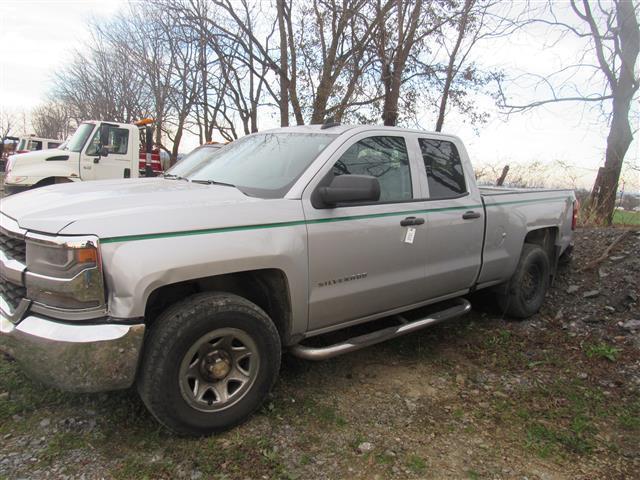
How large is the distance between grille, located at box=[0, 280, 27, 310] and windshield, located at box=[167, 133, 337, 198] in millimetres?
1413

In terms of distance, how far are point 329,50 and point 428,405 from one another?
10699mm

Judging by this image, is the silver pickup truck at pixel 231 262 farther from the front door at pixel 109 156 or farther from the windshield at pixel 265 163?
the front door at pixel 109 156

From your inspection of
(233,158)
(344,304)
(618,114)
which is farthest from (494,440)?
(618,114)

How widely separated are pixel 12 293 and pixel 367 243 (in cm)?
220

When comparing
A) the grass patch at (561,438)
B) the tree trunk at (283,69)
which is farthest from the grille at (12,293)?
the tree trunk at (283,69)

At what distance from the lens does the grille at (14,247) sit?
260 centimetres

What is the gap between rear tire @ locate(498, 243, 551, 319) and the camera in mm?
4898

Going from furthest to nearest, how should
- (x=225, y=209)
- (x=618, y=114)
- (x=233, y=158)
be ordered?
(x=618, y=114) → (x=233, y=158) → (x=225, y=209)

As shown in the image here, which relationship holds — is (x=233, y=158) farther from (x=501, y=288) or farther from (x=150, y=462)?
(x=501, y=288)

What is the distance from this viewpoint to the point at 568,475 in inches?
105

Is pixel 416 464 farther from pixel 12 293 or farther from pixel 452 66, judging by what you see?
pixel 452 66

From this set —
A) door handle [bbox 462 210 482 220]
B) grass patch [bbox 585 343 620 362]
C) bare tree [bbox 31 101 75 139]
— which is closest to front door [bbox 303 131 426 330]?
door handle [bbox 462 210 482 220]

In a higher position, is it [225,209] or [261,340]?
[225,209]

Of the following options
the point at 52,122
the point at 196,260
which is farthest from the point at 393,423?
the point at 52,122
